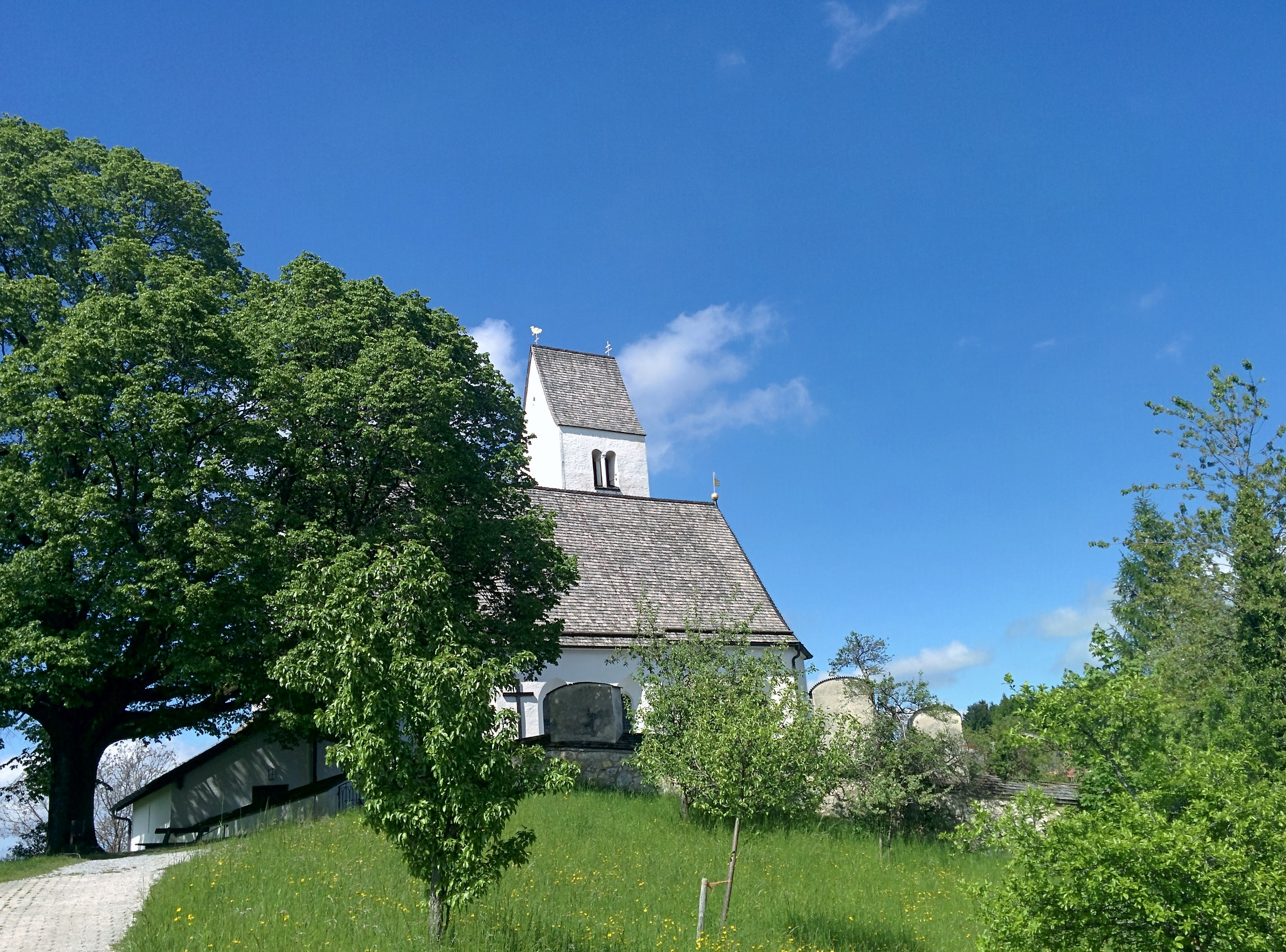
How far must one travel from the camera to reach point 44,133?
24516 millimetres

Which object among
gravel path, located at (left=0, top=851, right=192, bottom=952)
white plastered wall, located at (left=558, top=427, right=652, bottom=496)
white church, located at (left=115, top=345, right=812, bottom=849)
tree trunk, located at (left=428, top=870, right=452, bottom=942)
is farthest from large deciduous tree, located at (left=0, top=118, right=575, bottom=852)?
white plastered wall, located at (left=558, top=427, right=652, bottom=496)

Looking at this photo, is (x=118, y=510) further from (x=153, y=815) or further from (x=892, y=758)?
(x=892, y=758)

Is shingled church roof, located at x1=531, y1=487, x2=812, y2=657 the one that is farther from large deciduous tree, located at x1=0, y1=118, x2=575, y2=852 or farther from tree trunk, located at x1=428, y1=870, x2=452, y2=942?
tree trunk, located at x1=428, y1=870, x2=452, y2=942

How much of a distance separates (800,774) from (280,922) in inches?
339

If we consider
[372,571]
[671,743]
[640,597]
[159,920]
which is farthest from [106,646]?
[640,597]

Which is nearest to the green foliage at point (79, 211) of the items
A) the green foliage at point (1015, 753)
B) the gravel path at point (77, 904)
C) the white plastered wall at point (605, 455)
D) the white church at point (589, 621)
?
the white church at point (589, 621)

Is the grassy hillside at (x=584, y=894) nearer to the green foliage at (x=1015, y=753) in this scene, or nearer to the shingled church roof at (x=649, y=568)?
the green foliage at (x=1015, y=753)

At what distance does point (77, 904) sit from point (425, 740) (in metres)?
6.97

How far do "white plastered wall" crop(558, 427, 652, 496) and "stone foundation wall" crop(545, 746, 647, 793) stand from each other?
23.6m

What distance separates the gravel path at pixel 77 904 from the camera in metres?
12.0

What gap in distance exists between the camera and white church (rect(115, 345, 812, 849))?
26.3m

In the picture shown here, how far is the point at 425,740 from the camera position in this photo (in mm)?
11406

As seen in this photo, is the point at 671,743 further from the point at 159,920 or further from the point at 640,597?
the point at 640,597

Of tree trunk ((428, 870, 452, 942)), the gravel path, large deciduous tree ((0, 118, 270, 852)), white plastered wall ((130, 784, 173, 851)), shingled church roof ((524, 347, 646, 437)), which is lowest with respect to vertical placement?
white plastered wall ((130, 784, 173, 851))
